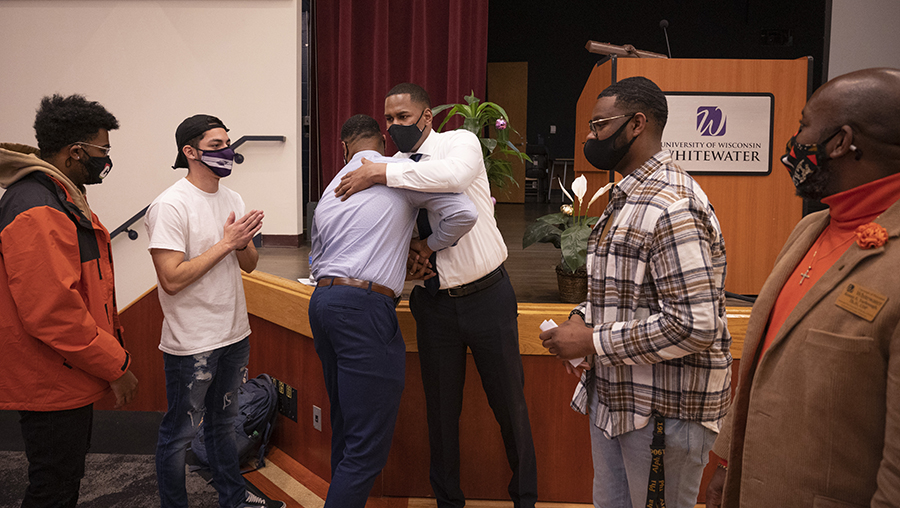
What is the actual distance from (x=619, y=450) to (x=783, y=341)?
583mm

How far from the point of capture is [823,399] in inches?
31.7

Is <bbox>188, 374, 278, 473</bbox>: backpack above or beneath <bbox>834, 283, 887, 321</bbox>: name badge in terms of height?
beneath

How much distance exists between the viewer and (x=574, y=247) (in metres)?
2.40

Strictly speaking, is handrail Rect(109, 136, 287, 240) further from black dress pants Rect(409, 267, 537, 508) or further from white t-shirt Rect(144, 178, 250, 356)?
black dress pants Rect(409, 267, 537, 508)

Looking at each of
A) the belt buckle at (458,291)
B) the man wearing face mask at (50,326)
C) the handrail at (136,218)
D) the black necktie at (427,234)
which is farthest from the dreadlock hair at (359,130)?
the handrail at (136,218)

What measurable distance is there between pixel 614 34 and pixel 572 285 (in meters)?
7.87

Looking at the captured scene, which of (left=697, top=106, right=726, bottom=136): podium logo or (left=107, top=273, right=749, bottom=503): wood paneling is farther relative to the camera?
(left=697, top=106, right=726, bottom=136): podium logo

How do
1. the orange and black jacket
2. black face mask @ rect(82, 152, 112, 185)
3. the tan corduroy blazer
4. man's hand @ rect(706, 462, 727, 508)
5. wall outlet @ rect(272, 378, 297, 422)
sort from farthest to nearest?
1. wall outlet @ rect(272, 378, 297, 422)
2. black face mask @ rect(82, 152, 112, 185)
3. the orange and black jacket
4. man's hand @ rect(706, 462, 727, 508)
5. the tan corduroy blazer

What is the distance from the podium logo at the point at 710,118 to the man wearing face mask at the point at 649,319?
1.72 metres

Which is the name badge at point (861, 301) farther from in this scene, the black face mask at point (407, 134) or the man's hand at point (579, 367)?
the black face mask at point (407, 134)

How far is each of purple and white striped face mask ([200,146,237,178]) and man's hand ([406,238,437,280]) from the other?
28.4 inches

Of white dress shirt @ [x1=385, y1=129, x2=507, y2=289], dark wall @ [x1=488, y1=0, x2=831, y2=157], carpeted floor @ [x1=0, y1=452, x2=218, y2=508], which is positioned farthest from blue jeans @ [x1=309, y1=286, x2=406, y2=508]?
dark wall @ [x1=488, y1=0, x2=831, y2=157]

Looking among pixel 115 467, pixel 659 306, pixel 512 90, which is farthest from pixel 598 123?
pixel 512 90

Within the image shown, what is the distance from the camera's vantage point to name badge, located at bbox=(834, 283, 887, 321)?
750 mm
